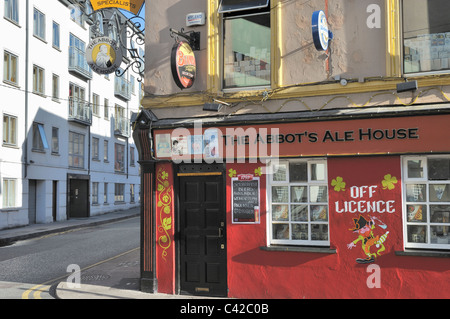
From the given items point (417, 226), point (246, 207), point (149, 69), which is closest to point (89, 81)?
point (149, 69)

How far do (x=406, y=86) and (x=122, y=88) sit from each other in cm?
3381

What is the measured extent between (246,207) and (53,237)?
14.6 metres

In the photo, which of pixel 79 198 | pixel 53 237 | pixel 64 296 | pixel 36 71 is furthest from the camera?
pixel 79 198

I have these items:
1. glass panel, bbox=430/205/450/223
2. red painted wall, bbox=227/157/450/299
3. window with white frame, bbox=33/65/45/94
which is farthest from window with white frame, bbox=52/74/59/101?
glass panel, bbox=430/205/450/223

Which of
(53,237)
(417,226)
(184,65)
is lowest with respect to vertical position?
(53,237)

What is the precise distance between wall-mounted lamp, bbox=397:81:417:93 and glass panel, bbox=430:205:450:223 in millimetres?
1986

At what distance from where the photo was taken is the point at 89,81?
3294cm

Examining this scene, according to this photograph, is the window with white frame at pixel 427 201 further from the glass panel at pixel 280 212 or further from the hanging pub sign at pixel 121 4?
the hanging pub sign at pixel 121 4

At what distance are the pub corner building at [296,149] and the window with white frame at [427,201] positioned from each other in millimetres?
19

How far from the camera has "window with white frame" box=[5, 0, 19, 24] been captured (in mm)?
23156

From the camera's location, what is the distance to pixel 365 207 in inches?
324

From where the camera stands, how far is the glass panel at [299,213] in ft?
28.9
